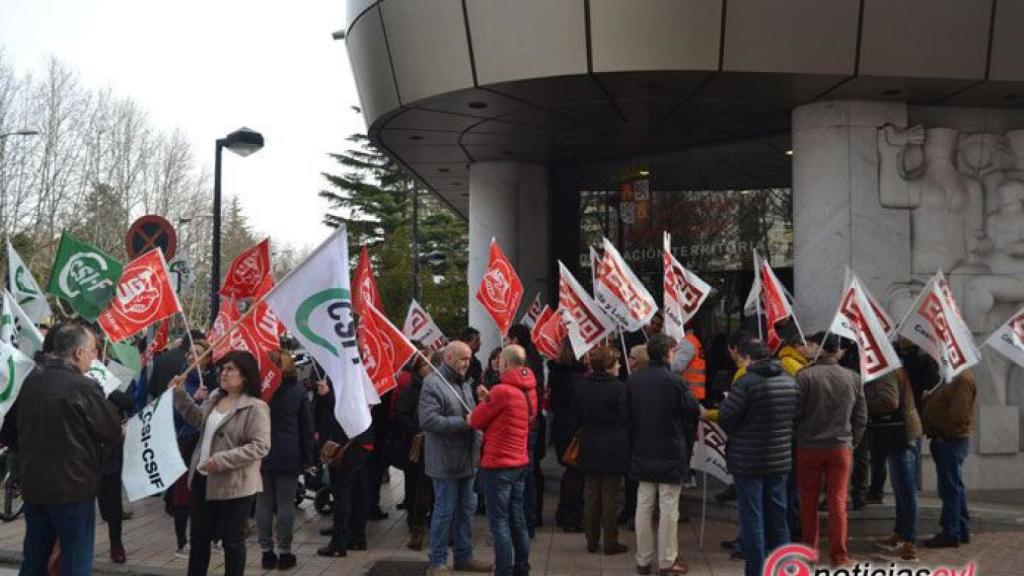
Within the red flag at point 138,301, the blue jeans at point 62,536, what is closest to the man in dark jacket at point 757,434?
the blue jeans at point 62,536

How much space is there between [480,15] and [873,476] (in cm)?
682

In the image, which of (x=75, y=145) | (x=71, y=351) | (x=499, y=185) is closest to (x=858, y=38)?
(x=499, y=185)

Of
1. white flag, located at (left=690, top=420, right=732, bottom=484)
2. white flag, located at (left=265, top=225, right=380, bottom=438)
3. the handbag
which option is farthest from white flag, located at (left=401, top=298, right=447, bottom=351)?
white flag, located at (left=265, top=225, right=380, bottom=438)

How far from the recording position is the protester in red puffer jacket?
755 cm

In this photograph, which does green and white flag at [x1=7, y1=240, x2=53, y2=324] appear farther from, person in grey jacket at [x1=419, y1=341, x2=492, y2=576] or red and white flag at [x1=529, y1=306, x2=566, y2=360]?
red and white flag at [x1=529, y1=306, x2=566, y2=360]

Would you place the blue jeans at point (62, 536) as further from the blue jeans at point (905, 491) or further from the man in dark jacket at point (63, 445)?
the blue jeans at point (905, 491)

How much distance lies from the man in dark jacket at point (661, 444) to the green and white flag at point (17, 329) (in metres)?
4.89

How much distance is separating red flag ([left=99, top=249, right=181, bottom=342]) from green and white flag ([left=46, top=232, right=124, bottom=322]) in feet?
0.58

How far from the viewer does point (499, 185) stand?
651 inches

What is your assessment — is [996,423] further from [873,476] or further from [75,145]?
[75,145]

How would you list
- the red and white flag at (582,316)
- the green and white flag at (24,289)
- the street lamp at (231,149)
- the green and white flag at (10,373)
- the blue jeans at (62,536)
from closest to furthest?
1. the blue jeans at (62,536)
2. the green and white flag at (10,373)
3. the green and white flag at (24,289)
4. the red and white flag at (582,316)
5. the street lamp at (231,149)

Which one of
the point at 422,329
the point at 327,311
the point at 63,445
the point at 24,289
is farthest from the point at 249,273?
the point at 63,445

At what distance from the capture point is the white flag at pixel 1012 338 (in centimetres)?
923

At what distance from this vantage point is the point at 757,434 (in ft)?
24.8
